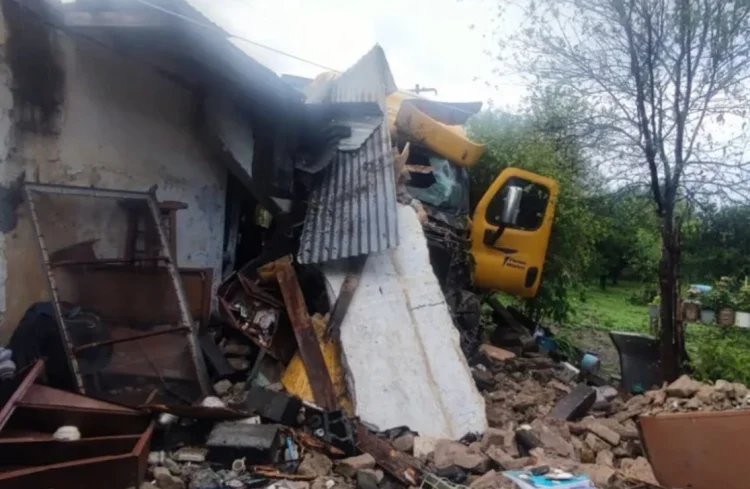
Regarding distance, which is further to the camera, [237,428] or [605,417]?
[605,417]

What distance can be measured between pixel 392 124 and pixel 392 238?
3.22 meters

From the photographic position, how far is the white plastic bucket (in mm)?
7809

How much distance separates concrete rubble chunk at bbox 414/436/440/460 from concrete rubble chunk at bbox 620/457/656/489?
1.33 m

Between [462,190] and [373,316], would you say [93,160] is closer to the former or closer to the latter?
[373,316]

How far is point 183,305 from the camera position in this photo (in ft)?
17.2

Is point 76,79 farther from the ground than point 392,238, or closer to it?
farther from the ground

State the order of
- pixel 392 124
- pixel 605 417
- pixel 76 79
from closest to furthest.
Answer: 1. pixel 76 79
2. pixel 605 417
3. pixel 392 124

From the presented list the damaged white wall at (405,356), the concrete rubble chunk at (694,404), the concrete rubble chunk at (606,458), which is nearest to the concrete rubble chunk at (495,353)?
the damaged white wall at (405,356)

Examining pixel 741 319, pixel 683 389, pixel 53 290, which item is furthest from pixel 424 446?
pixel 741 319

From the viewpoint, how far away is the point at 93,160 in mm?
5285

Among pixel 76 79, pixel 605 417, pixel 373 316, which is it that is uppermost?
pixel 76 79

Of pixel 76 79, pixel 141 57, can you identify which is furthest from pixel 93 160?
pixel 141 57

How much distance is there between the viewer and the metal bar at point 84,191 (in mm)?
4682

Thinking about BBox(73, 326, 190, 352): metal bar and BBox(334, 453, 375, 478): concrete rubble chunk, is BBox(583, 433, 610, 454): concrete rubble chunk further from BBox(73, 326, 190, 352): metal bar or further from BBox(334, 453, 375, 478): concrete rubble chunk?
BBox(73, 326, 190, 352): metal bar
